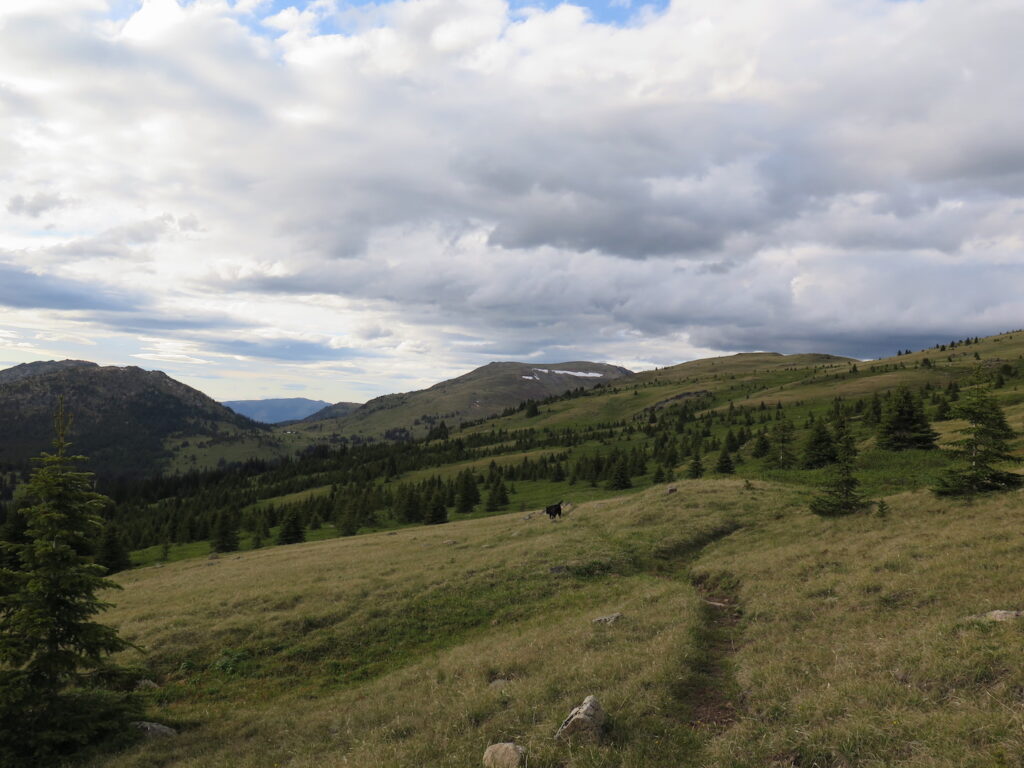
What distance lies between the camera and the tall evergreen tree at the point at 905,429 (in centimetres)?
5025

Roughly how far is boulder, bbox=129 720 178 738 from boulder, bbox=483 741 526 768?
11918 millimetres

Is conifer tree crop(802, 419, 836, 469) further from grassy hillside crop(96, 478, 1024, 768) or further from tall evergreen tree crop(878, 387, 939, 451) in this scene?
grassy hillside crop(96, 478, 1024, 768)

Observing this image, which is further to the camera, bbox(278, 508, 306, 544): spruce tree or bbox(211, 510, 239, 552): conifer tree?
bbox(211, 510, 239, 552): conifer tree

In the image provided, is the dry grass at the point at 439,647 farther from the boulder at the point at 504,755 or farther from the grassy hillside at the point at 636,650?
the boulder at the point at 504,755

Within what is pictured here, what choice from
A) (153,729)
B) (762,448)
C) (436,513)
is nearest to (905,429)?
(762,448)

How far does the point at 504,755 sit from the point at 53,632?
46.6ft

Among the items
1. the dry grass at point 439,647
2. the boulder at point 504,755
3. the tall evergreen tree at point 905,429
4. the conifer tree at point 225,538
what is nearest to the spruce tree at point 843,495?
the dry grass at point 439,647

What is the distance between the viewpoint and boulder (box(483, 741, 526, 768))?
10180mm

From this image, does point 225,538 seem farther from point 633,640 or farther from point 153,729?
point 633,640

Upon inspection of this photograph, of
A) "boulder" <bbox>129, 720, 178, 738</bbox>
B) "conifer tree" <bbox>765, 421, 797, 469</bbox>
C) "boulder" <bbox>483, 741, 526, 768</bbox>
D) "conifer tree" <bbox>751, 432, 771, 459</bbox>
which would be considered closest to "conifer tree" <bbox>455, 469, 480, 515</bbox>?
"conifer tree" <bbox>751, 432, 771, 459</bbox>

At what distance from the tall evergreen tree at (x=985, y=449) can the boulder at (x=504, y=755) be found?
28794mm

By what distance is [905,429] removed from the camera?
169 feet

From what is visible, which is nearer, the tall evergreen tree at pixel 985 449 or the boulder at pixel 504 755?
the boulder at pixel 504 755

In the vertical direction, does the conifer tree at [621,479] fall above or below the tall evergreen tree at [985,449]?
below
